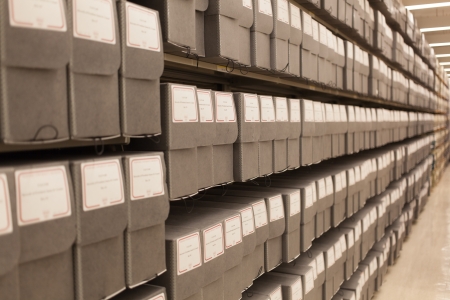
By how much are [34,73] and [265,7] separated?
116 centimetres

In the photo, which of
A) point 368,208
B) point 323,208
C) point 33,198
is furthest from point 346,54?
point 33,198

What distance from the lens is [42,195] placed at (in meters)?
0.83

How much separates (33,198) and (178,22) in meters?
0.67

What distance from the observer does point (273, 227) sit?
6.16 ft

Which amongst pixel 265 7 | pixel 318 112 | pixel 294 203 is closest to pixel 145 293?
pixel 294 203

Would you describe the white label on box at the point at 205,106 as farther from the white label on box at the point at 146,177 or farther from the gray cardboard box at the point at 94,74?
the gray cardboard box at the point at 94,74

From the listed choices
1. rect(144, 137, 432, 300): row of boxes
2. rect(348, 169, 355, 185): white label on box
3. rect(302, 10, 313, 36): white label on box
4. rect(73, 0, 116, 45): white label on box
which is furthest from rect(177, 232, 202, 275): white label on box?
rect(348, 169, 355, 185): white label on box

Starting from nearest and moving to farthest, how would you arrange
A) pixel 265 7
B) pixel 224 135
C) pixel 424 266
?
pixel 224 135 → pixel 265 7 → pixel 424 266

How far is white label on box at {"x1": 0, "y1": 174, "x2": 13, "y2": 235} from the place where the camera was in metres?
0.76

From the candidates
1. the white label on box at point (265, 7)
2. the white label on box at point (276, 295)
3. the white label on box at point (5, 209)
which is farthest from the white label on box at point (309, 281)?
the white label on box at point (5, 209)

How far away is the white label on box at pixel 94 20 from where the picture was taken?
3.00 feet

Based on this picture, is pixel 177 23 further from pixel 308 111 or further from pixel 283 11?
pixel 308 111

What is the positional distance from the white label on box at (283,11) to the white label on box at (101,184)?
118cm

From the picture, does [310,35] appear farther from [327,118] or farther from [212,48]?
[212,48]
